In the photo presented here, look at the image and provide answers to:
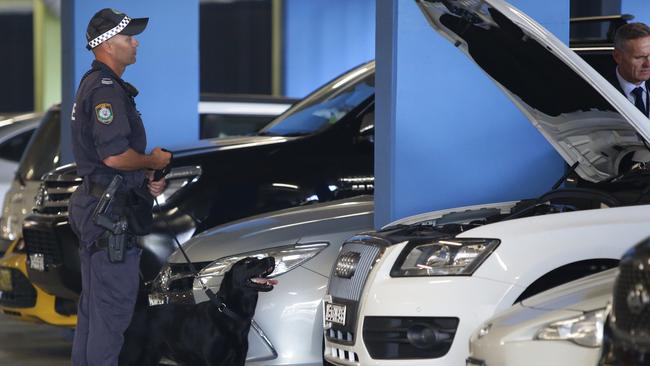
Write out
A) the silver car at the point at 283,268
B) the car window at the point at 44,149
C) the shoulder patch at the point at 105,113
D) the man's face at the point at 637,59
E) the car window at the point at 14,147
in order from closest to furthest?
1. the shoulder patch at the point at 105,113
2. the silver car at the point at 283,268
3. the man's face at the point at 637,59
4. the car window at the point at 44,149
5. the car window at the point at 14,147

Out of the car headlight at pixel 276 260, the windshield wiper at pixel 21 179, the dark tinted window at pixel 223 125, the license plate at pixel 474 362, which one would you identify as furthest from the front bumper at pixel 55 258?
the dark tinted window at pixel 223 125

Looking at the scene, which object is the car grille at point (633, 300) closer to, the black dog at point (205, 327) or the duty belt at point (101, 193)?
the black dog at point (205, 327)

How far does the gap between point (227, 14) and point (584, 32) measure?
488 inches

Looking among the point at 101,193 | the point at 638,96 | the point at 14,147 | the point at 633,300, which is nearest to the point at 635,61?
the point at 638,96

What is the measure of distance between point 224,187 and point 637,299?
15.5 feet

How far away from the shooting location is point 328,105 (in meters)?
9.00

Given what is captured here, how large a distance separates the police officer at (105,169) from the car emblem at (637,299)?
3.00 meters

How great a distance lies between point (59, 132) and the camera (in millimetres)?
11164

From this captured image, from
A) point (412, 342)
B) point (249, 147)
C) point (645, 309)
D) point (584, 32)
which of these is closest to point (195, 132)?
point (249, 147)

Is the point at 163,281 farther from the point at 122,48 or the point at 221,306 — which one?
the point at 122,48

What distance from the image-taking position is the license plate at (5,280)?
346 inches

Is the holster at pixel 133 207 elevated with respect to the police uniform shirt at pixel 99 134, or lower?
lower

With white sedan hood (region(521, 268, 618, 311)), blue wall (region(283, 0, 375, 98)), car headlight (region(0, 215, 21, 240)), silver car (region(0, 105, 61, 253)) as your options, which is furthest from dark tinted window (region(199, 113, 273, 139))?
white sedan hood (region(521, 268, 618, 311))

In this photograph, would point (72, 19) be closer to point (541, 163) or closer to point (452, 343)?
point (541, 163)
